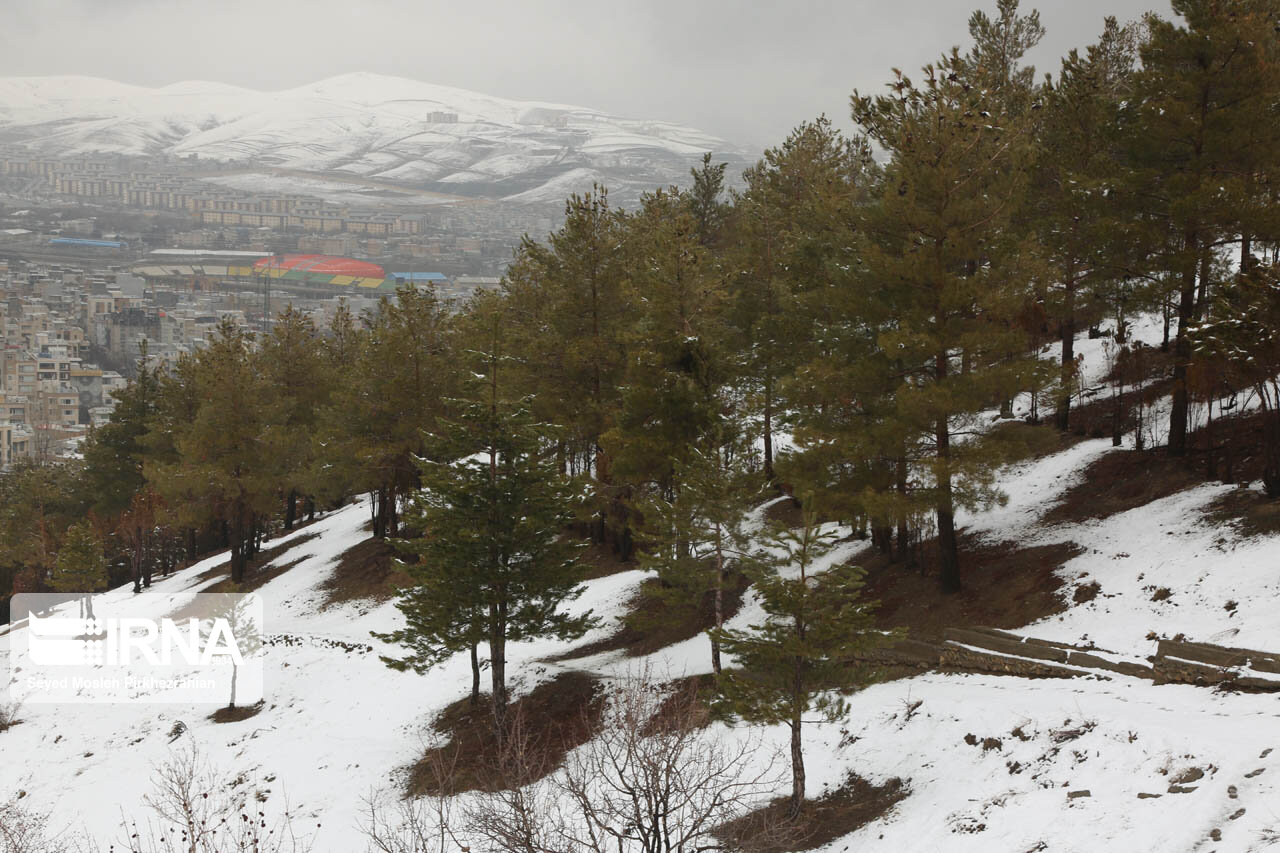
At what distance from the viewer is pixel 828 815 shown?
43.0 feet

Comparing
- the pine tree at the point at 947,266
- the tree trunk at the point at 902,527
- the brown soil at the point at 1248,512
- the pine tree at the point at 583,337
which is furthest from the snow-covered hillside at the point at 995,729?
the pine tree at the point at 583,337

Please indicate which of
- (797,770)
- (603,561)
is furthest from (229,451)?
(797,770)

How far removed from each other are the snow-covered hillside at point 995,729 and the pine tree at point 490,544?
289 centimetres

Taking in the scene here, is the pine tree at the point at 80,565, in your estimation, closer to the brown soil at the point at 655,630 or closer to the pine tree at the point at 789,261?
the brown soil at the point at 655,630

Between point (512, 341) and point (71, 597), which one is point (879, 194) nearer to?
point (512, 341)

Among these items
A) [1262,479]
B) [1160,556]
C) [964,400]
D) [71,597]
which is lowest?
[71,597]

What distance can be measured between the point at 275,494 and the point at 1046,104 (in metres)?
30.9

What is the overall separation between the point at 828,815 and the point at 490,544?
9080mm

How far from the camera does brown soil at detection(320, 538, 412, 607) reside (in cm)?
3200

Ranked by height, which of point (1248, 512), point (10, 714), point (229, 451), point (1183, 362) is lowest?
point (10, 714)

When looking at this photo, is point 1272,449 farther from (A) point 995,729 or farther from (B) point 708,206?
(B) point 708,206

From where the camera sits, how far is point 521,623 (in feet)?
64.1

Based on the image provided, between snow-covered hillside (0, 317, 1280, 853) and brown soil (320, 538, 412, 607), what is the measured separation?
2807mm

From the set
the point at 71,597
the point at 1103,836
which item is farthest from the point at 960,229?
the point at 71,597
